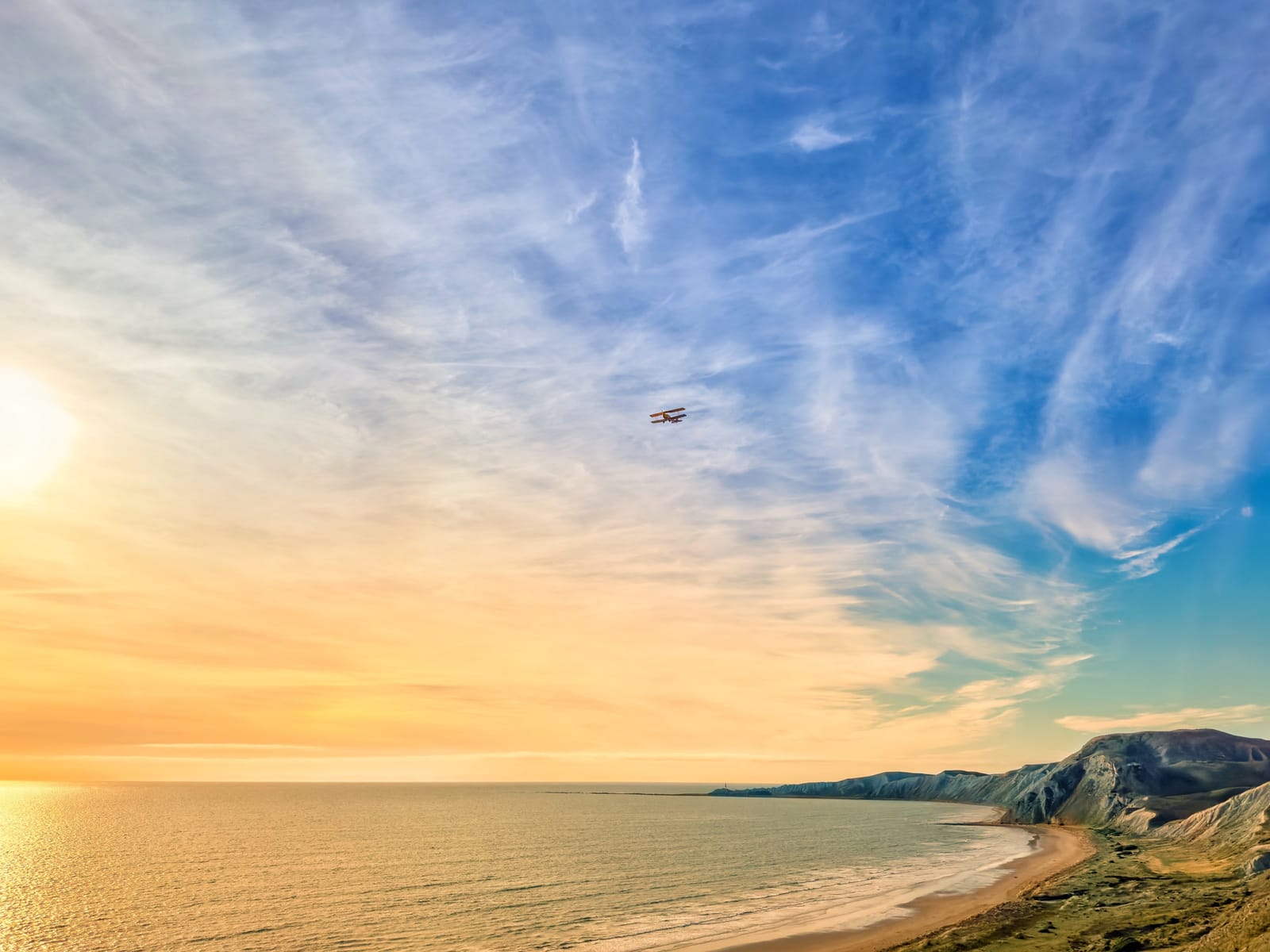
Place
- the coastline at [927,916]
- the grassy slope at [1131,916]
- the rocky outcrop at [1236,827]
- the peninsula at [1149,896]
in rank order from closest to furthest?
the grassy slope at [1131,916]
the peninsula at [1149,896]
the coastline at [927,916]
the rocky outcrop at [1236,827]

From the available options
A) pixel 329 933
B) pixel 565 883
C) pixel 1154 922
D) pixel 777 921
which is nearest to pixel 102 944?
pixel 329 933

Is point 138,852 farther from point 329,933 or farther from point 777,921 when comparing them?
point 777,921

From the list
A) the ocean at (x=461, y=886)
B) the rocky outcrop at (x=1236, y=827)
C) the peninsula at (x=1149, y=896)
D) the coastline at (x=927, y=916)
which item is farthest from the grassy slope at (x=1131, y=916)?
the ocean at (x=461, y=886)

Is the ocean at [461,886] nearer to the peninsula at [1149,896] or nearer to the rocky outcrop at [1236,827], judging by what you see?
the peninsula at [1149,896]

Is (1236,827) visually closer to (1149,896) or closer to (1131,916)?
(1149,896)

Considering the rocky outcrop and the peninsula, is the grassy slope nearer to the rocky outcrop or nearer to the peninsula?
the peninsula

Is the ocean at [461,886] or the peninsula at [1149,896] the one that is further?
the ocean at [461,886]

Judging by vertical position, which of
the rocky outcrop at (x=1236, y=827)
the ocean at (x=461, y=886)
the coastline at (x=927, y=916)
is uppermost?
the rocky outcrop at (x=1236, y=827)
